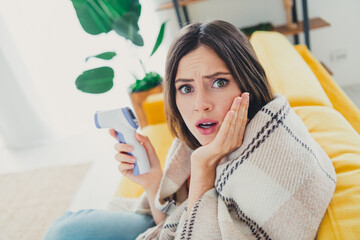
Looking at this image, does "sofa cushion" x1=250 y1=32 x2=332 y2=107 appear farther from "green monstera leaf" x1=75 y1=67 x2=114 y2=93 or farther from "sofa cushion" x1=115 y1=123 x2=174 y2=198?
"green monstera leaf" x1=75 y1=67 x2=114 y2=93

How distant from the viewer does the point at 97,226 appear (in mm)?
975

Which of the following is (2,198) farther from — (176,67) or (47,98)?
(176,67)

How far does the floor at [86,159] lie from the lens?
2131 millimetres

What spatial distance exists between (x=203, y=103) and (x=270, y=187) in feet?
0.85

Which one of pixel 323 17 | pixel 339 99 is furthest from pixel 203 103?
pixel 323 17

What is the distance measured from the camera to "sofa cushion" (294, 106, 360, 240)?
0.60 meters

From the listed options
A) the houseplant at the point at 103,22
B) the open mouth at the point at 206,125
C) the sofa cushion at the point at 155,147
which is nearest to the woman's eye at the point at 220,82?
the open mouth at the point at 206,125

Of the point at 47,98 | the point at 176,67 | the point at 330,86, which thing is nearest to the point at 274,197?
the point at 176,67

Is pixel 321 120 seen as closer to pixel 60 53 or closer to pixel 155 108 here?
pixel 155 108

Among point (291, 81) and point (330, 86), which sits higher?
point (291, 81)

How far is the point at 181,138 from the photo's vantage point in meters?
1.02

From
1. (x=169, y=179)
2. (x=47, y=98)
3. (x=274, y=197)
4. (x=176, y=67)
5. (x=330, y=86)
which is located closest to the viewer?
(x=274, y=197)

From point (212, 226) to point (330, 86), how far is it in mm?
1025

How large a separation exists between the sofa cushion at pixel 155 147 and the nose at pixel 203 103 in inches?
27.6
